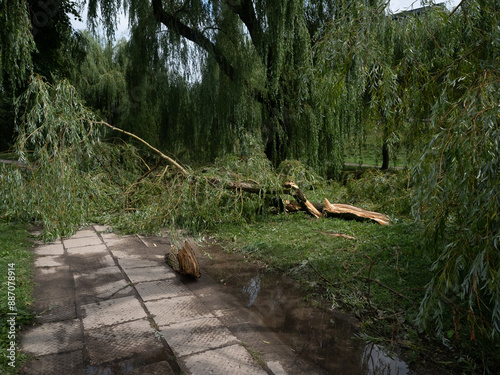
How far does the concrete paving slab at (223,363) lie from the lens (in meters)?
2.13

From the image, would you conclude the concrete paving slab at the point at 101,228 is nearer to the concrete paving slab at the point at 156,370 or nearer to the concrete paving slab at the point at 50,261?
the concrete paving slab at the point at 50,261

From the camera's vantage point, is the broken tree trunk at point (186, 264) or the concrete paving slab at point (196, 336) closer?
the concrete paving slab at point (196, 336)

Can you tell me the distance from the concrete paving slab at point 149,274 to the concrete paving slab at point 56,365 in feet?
4.13

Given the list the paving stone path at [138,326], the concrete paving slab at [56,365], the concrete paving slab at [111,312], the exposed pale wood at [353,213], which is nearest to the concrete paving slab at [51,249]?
the paving stone path at [138,326]

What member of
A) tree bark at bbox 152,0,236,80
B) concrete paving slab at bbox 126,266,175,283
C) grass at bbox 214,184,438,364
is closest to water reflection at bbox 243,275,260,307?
grass at bbox 214,184,438,364

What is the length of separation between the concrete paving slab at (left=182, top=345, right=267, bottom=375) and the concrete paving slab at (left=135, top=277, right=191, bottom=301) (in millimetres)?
978

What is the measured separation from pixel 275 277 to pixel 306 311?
0.77 m

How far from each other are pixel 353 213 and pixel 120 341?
3879 mm

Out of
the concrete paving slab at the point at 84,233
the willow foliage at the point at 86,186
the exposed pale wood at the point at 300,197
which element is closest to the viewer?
the willow foliage at the point at 86,186

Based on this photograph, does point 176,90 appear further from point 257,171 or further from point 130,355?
point 130,355

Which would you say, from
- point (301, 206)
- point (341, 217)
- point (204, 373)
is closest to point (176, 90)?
point (301, 206)

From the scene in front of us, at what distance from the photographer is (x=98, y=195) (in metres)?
5.74

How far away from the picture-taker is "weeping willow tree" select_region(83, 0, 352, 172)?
7.04m

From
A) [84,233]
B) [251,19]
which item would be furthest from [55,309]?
[251,19]
